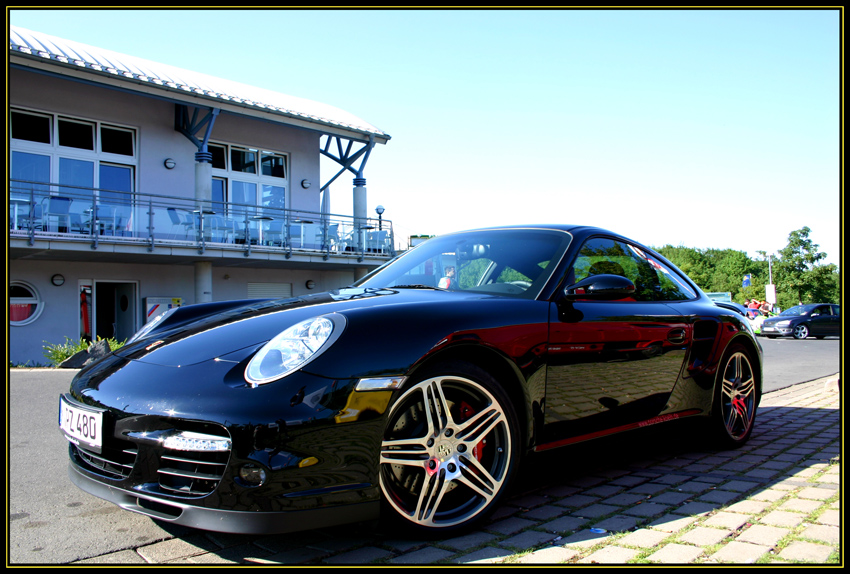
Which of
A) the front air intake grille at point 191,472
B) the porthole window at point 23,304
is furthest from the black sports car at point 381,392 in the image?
the porthole window at point 23,304

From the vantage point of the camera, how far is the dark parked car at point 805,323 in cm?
2480

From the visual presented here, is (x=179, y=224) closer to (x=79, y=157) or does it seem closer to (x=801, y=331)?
(x=79, y=157)

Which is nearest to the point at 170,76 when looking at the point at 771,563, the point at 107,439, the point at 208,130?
the point at 208,130

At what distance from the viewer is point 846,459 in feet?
11.3

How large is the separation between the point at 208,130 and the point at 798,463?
1660 centimetres

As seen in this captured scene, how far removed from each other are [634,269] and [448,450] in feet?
6.52

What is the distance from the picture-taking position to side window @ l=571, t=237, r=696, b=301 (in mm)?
3498

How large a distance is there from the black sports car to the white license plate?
0.01m

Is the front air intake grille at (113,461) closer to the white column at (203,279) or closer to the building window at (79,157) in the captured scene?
the building window at (79,157)

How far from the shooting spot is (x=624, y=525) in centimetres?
265

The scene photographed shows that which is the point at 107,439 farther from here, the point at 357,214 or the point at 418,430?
the point at 357,214

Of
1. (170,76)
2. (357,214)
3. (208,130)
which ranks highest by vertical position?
(170,76)

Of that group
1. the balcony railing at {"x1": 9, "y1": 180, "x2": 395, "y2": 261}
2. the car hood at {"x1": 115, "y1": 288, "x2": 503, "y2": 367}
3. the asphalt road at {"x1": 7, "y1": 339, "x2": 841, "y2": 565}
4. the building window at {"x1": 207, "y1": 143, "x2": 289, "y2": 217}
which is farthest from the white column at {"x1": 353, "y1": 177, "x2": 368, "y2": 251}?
the car hood at {"x1": 115, "y1": 288, "x2": 503, "y2": 367}

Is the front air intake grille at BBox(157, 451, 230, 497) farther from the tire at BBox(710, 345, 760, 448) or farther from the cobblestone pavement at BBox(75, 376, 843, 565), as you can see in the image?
the tire at BBox(710, 345, 760, 448)
